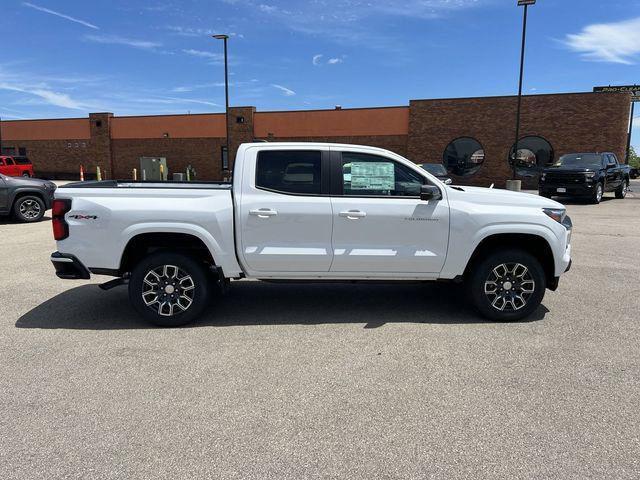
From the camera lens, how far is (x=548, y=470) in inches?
106

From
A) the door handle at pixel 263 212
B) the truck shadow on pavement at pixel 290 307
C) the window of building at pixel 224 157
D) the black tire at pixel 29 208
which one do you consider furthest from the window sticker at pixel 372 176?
the window of building at pixel 224 157

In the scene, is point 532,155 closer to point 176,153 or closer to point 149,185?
point 176,153

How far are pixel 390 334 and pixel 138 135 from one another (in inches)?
1468

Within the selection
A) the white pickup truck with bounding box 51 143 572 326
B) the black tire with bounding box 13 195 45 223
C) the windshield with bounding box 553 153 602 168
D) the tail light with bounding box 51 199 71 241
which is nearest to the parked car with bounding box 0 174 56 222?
the black tire with bounding box 13 195 45 223

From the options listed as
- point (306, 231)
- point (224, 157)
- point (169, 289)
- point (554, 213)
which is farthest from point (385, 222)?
point (224, 157)

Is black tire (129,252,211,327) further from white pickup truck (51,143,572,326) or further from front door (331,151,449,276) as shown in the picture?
front door (331,151,449,276)

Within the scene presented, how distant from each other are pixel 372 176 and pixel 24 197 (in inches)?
455

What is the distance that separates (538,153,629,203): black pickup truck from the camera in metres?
18.1

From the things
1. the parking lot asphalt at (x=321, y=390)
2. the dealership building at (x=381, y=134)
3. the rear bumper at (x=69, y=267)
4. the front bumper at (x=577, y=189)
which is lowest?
the parking lot asphalt at (x=321, y=390)

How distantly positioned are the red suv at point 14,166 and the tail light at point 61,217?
28.6m

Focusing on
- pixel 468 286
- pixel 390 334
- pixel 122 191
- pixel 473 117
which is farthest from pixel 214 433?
pixel 473 117

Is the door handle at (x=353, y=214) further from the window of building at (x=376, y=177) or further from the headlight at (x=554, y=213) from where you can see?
the headlight at (x=554, y=213)

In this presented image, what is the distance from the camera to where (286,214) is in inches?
192

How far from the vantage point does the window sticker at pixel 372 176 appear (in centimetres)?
506
